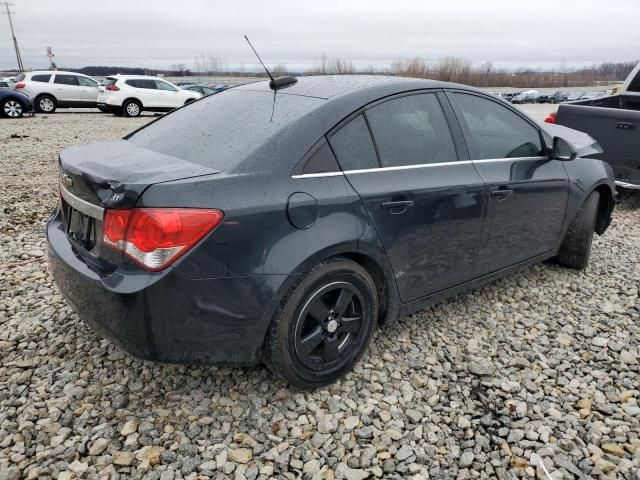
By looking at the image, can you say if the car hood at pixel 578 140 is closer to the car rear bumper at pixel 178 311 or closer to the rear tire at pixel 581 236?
the rear tire at pixel 581 236

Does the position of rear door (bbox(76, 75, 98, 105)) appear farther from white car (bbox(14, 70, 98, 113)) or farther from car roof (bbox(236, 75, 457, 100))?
car roof (bbox(236, 75, 457, 100))

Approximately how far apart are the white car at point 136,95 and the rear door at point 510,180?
16301 millimetres

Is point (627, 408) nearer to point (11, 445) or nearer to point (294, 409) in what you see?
point (294, 409)

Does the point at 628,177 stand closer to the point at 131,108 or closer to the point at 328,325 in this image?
the point at 328,325

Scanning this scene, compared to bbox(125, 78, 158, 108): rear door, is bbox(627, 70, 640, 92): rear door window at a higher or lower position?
higher

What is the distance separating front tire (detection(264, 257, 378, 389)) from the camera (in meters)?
2.30

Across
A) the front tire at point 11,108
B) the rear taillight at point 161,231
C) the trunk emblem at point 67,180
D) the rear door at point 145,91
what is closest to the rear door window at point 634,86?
the rear taillight at point 161,231

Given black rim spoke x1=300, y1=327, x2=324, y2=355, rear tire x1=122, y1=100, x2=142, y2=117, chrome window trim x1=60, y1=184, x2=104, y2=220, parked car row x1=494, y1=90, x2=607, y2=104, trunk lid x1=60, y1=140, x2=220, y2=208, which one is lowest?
parked car row x1=494, y1=90, x2=607, y2=104

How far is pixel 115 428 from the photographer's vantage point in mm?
2289

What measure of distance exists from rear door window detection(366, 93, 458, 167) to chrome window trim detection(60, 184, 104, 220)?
1.42 metres

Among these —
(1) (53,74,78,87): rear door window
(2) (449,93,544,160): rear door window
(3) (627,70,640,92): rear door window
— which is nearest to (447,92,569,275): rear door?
(2) (449,93,544,160): rear door window

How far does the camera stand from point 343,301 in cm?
251

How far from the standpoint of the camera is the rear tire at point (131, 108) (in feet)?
59.5

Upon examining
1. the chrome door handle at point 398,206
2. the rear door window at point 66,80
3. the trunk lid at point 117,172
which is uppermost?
the trunk lid at point 117,172
